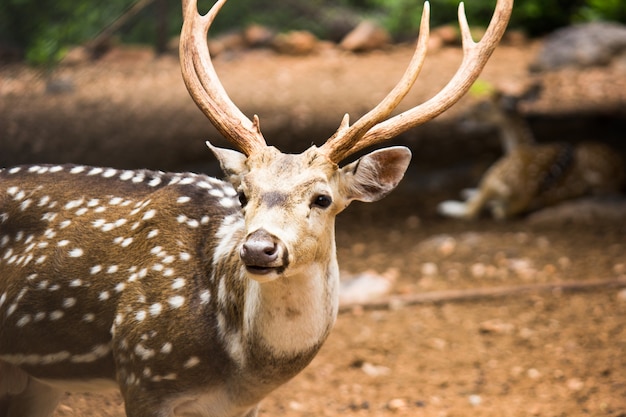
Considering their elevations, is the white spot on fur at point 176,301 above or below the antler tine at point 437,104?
below

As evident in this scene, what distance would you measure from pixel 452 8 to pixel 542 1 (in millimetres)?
1291

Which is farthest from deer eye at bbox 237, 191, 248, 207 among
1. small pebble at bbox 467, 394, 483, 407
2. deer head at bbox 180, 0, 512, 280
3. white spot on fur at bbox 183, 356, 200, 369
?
small pebble at bbox 467, 394, 483, 407

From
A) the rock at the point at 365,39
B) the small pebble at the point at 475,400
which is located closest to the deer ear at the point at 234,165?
the small pebble at the point at 475,400

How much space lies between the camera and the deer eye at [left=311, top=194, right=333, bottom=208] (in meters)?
3.09

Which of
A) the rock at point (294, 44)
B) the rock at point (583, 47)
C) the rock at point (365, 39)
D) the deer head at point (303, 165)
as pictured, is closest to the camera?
the deer head at point (303, 165)

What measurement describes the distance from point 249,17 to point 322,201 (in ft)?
30.0

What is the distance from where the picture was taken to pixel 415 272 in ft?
22.8

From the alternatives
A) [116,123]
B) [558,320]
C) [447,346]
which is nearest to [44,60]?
[116,123]

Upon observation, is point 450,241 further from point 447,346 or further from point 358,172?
point 358,172

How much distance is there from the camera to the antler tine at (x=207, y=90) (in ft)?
10.8

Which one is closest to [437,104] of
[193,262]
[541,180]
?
[193,262]

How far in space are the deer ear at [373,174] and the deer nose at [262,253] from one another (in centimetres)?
48

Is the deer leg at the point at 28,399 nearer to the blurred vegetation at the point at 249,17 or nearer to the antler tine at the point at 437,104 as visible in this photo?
the antler tine at the point at 437,104

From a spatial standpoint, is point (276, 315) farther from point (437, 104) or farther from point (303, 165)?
point (437, 104)
